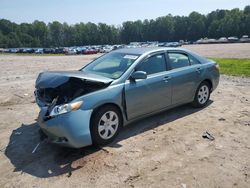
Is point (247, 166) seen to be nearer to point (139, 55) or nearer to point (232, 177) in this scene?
point (232, 177)

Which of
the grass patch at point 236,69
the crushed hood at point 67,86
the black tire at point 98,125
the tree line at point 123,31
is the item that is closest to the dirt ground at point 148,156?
the black tire at point 98,125

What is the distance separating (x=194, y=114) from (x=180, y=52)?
4.95 feet

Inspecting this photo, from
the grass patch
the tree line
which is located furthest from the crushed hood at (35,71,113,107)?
the tree line

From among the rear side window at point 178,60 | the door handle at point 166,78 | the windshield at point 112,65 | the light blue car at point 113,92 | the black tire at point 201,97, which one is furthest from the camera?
the black tire at point 201,97

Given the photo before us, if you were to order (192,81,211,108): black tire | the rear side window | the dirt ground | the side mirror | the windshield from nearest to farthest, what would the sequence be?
the dirt ground, the side mirror, the windshield, the rear side window, (192,81,211,108): black tire

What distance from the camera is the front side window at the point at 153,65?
6.24 metres

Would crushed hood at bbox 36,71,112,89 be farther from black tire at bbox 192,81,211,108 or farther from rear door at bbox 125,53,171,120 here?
black tire at bbox 192,81,211,108

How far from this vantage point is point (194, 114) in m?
7.23

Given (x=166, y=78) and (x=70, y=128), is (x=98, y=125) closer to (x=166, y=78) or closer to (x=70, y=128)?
(x=70, y=128)

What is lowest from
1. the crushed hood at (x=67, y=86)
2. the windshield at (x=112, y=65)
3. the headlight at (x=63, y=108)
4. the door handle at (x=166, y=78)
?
the headlight at (x=63, y=108)

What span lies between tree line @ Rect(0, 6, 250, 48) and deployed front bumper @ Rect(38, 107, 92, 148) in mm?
112290

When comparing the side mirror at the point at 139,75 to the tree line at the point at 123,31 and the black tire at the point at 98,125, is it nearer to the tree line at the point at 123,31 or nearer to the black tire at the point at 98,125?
the black tire at the point at 98,125

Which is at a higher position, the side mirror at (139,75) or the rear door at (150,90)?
the side mirror at (139,75)

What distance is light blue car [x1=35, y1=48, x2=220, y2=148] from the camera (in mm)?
4949
